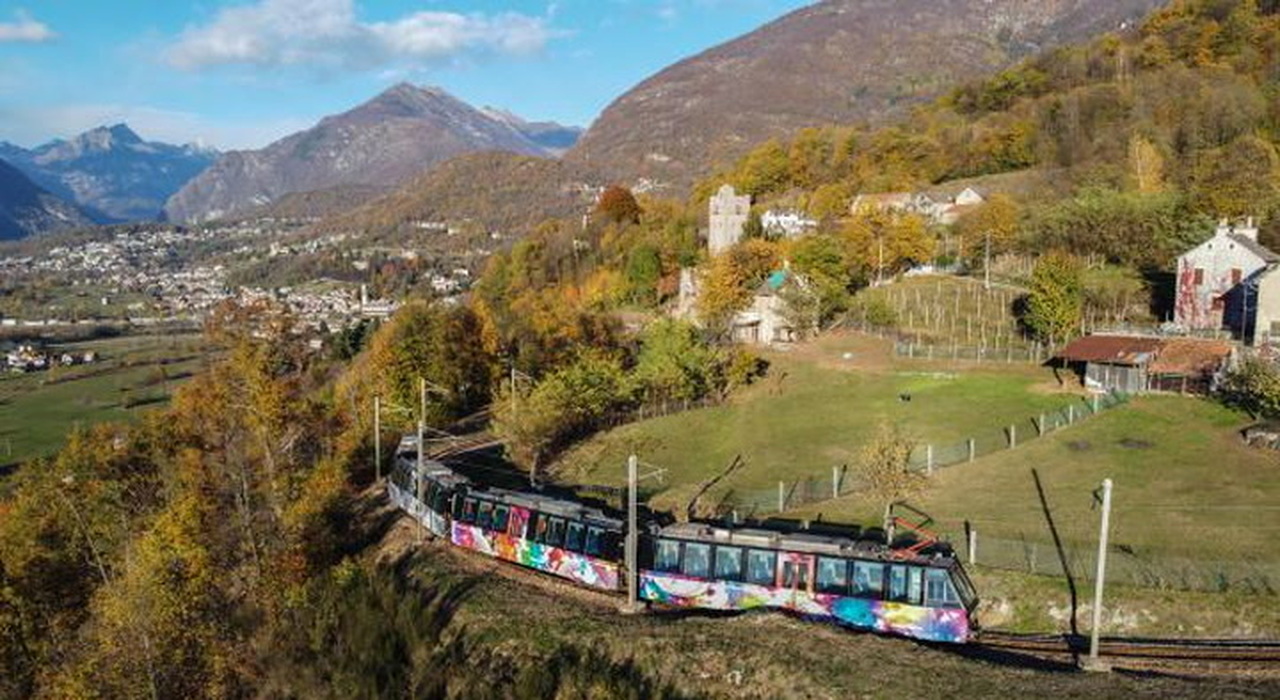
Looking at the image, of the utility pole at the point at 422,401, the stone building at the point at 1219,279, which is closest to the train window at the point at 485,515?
the utility pole at the point at 422,401

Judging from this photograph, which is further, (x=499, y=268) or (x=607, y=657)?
(x=499, y=268)

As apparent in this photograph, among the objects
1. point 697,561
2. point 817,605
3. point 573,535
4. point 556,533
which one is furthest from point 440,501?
point 817,605

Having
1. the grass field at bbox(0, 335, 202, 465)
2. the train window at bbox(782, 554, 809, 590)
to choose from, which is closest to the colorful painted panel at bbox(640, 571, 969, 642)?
the train window at bbox(782, 554, 809, 590)

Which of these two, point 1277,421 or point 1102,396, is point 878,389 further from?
point 1277,421

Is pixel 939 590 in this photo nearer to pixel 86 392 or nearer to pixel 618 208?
pixel 618 208

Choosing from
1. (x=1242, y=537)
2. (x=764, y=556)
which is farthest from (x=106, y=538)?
(x=1242, y=537)

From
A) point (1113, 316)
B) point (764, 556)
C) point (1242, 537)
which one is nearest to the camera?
point (764, 556)

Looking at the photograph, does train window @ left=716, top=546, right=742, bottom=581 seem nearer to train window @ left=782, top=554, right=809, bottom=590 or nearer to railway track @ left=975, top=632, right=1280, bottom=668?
train window @ left=782, top=554, right=809, bottom=590
